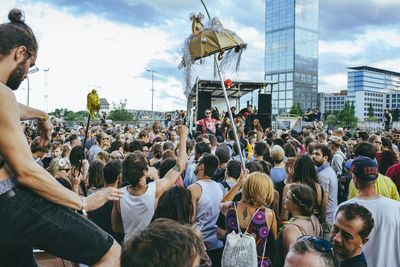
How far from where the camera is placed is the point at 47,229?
1.96 metres

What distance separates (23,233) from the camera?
6.40ft

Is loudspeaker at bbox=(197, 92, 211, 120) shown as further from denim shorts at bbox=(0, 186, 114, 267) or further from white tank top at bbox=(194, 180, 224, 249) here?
denim shorts at bbox=(0, 186, 114, 267)

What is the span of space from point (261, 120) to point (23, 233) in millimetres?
19768

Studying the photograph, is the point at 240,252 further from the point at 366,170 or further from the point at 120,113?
the point at 120,113

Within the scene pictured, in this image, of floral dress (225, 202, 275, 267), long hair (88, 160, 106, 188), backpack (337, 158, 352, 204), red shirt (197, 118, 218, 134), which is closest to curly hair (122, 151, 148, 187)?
floral dress (225, 202, 275, 267)

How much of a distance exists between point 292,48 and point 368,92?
Result: 56.0m

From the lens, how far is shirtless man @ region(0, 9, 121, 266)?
1.93 m

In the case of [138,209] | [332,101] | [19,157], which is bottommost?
[138,209]

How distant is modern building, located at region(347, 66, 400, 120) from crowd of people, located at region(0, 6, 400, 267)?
184838 mm

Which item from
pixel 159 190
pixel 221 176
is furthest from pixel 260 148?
pixel 159 190

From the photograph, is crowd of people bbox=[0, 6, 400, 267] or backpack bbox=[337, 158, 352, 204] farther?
backpack bbox=[337, 158, 352, 204]

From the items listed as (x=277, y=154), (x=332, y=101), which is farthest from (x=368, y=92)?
(x=277, y=154)

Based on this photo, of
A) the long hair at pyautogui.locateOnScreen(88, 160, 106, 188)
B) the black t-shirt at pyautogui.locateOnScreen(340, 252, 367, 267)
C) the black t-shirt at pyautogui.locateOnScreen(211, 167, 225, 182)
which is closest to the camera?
the black t-shirt at pyautogui.locateOnScreen(340, 252, 367, 267)

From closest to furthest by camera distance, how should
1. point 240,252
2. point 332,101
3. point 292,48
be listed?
point 240,252
point 292,48
point 332,101
